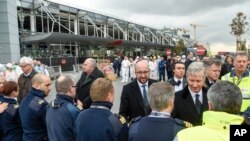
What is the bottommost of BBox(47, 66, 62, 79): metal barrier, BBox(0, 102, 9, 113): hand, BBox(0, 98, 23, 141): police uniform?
BBox(47, 66, 62, 79): metal barrier

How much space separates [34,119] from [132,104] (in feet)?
4.30

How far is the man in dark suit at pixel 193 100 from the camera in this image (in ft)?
12.8

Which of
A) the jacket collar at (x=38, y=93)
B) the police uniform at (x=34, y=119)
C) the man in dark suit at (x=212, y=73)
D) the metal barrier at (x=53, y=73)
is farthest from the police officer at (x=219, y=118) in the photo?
the metal barrier at (x=53, y=73)

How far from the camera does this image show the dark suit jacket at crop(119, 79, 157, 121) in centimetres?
459

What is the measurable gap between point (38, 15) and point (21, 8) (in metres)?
3.25

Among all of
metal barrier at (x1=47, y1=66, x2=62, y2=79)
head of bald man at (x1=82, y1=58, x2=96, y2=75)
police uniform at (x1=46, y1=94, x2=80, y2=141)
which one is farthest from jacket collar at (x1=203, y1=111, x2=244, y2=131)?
metal barrier at (x1=47, y1=66, x2=62, y2=79)

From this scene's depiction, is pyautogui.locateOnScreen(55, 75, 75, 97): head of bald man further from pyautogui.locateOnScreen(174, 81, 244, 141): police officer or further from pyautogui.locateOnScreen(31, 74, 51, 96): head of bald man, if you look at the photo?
pyautogui.locateOnScreen(174, 81, 244, 141): police officer

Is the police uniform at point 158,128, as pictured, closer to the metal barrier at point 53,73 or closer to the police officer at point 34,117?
the police officer at point 34,117

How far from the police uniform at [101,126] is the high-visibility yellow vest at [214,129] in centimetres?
111

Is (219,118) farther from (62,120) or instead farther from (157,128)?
(62,120)

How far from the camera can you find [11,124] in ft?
15.4

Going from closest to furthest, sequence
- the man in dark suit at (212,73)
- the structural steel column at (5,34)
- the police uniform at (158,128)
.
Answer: the police uniform at (158,128) < the man in dark suit at (212,73) < the structural steel column at (5,34)

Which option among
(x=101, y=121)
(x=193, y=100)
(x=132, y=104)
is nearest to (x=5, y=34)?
(x=132, y=104)

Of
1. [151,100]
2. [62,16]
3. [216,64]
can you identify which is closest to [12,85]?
[151,100]
